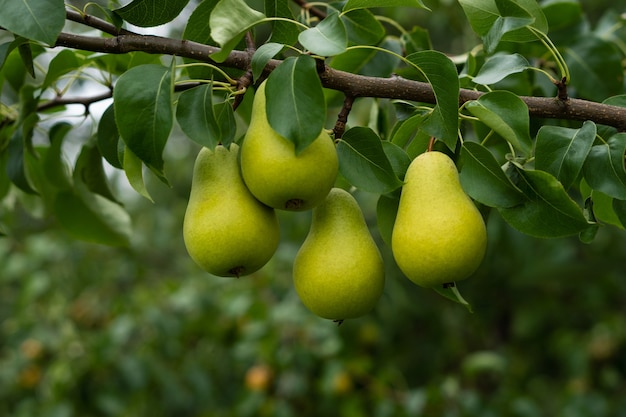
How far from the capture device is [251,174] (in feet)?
2.82

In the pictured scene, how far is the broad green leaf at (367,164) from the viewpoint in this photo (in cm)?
91

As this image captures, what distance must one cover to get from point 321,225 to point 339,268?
9cm

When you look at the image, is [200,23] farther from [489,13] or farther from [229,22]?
[489,13]

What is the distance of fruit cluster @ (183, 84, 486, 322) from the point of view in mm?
845

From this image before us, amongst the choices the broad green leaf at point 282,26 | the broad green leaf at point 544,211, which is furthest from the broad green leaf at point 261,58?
the broad green leaf at point 544,211

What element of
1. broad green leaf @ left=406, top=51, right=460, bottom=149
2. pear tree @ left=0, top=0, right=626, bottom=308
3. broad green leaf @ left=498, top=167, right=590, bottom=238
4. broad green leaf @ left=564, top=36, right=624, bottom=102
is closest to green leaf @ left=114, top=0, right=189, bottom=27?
pear tree @ left=0, top=0, right=626, bottom=308

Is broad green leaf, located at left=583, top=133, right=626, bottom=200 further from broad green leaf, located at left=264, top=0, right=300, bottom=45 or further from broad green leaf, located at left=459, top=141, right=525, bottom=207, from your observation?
broad green leaf, located at left=264, top=0, right=300, bottom=45

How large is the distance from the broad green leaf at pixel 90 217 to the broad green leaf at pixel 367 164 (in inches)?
26.4

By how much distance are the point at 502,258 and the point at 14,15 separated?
2.48 metres

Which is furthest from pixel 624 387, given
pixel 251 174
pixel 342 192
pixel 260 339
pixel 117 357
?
pixel 251 174

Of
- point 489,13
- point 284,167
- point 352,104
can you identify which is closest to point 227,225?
point 284,167

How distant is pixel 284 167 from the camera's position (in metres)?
0.83

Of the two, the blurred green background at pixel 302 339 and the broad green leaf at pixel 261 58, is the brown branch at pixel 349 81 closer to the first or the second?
the broad green leaf at pixel 261 58

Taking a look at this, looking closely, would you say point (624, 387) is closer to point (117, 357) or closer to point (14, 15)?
point (117, 357)
